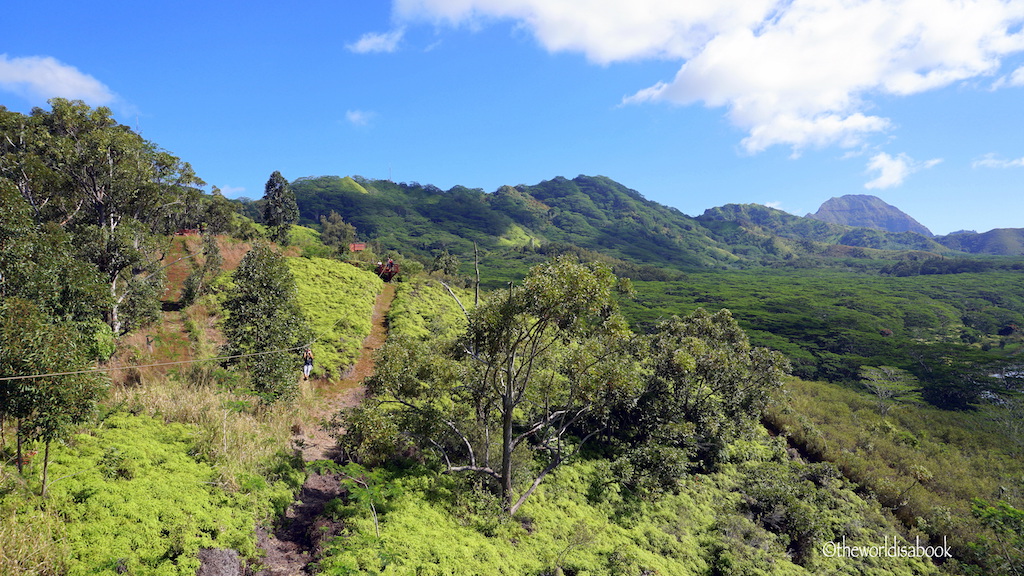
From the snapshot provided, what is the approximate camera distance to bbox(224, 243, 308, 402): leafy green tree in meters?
18.8

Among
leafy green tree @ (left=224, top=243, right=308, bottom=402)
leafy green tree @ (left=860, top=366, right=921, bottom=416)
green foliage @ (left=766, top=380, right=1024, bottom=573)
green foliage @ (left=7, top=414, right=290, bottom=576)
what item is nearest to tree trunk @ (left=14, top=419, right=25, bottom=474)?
green foliage @ (left=7, top=414, right=290, bottom=576)

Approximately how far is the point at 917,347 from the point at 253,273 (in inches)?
5677

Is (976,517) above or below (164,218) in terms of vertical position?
below

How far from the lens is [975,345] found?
398 ft

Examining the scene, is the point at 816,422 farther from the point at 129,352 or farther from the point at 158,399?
the point at 129,352

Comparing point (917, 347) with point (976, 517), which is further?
point (917, 347)

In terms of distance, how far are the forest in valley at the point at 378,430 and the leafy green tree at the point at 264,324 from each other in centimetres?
11

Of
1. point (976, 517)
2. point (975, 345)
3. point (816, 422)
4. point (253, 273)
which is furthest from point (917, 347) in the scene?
point (253, 273)

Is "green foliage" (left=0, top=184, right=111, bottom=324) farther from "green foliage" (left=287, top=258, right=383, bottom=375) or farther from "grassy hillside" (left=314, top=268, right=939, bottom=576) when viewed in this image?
"grassy hillside" (left=314, top=268, right=939, bottom=576)

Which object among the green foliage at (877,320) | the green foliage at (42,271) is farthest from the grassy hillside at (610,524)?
the green foliage at (877,320)

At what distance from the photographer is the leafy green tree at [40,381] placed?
885 centimetres

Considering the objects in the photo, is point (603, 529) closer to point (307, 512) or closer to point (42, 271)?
point (307, 512)

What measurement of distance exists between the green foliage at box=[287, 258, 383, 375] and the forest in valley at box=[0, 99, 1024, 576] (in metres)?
0.35

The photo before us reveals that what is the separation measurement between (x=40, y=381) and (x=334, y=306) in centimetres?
3055
